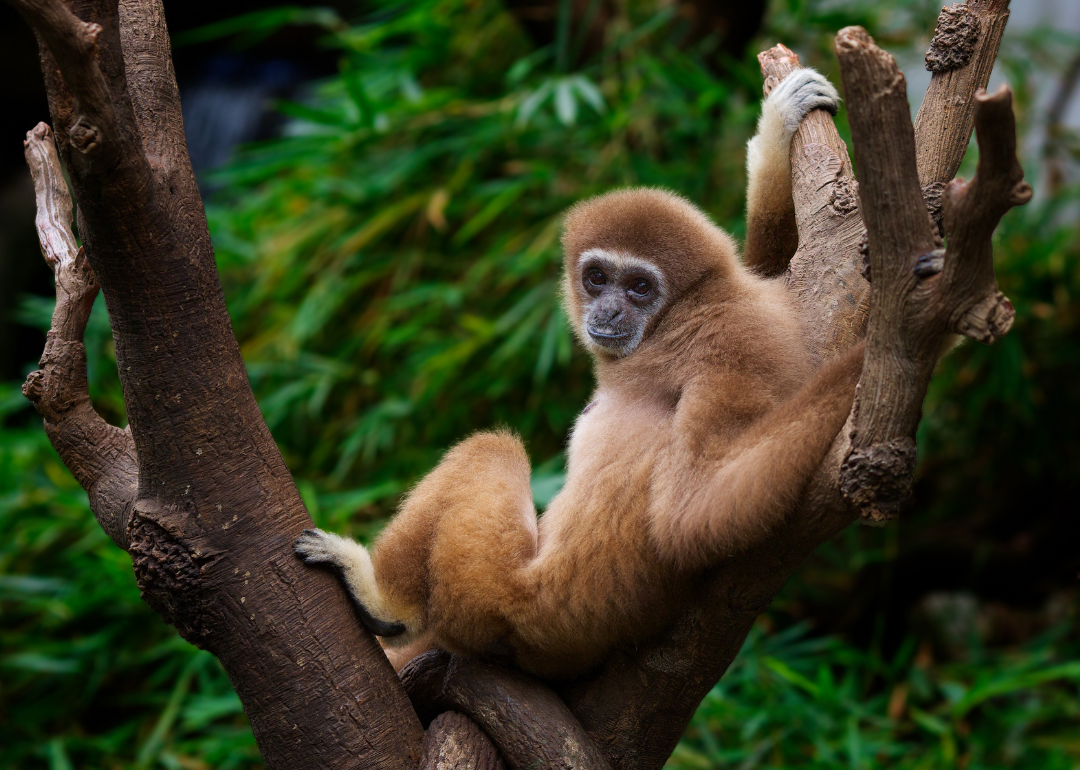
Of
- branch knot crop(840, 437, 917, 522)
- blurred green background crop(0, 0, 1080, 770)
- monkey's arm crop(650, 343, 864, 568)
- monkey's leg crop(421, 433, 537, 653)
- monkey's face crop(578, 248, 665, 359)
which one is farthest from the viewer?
blurred green background crop(0, 0, 1080, 770)

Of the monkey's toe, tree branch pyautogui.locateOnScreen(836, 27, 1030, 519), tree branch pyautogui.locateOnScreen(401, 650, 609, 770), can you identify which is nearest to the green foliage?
tree branch pyautogui.locateOnScreen(401, 650, 609, 770)

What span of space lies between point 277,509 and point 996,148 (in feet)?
5.69

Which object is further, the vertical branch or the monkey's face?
the monkey's face

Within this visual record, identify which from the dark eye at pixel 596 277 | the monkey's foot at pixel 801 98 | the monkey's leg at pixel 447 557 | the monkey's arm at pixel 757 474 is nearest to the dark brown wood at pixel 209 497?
the monkey's leg at pixel 447 557

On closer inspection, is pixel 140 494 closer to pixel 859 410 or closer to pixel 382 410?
pixel 859 410

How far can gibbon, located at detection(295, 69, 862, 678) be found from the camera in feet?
6.20

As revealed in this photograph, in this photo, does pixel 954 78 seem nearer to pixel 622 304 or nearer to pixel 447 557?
pixel 622 304

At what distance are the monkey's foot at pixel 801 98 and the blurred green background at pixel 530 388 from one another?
7.15ft

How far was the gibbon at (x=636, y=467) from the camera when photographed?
1.89 m

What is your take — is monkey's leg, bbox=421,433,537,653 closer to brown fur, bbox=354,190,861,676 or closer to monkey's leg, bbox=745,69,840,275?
brown fur, bbox=354,190,861,676

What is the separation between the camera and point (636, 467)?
2.21 meters

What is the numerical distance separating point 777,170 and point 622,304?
2.35 feet

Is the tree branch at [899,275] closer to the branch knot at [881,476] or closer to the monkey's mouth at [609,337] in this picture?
the branch knot at [881,476]

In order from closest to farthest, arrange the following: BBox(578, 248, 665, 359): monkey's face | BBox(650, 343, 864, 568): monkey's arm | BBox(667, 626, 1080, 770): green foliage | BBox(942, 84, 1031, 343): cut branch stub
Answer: BBox(942, 84, 1031, 343): cut branch stub, BBox(650, 343, 864, 568): monkey's arm, BBox(578, 248, 665, 359): monkey's face, BBox(667, 626, 1080, 770): green foliage
